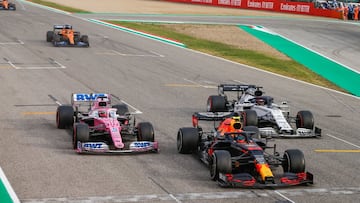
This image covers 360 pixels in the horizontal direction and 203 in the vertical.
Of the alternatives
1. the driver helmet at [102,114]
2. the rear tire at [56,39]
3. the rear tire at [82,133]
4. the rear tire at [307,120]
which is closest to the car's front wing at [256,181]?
the rear tire at [82,133]

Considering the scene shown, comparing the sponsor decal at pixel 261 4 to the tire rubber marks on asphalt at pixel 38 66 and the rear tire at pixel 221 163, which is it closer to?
the tire rubber marks on asphalt at pixel 38 66

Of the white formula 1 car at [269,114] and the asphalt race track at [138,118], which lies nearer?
the asphalt race track at [138,118]

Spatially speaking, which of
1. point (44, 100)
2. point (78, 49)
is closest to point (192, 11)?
point (78, 49)

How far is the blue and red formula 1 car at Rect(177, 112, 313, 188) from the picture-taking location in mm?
18125

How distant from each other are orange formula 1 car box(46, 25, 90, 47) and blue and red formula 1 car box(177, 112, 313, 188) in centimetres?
2728

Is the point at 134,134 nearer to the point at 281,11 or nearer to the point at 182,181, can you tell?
the point at 182,181

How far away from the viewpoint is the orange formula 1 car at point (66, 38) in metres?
47.2

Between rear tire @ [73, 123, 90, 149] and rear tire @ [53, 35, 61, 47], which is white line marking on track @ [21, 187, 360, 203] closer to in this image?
rear tire @ [73, 123, 90, 149]

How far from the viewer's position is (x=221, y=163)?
18250mm

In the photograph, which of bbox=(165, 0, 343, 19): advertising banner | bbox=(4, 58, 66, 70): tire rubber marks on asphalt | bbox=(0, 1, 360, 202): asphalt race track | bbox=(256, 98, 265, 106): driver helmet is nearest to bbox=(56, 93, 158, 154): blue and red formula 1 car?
bbox=(0, 1, 360, 202): asphalt race track

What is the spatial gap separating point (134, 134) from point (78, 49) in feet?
82.9

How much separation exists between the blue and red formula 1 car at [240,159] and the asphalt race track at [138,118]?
27 centimetres

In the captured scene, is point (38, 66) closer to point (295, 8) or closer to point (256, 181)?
point (256, 181)

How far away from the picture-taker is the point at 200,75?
3922 cm
